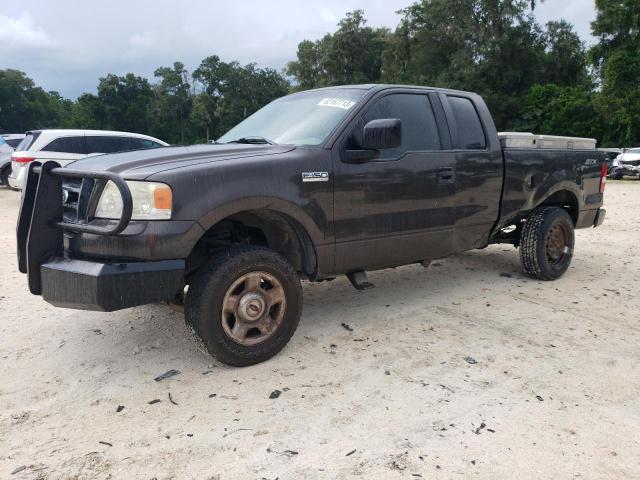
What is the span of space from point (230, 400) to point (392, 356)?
3.90 feet

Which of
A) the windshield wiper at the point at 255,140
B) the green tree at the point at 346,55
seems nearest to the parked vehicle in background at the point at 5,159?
the windshield wiper at the point at 255,140

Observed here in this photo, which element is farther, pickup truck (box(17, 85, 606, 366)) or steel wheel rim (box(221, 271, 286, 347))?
steel wheel rim (box(221, 271, 286, 347))

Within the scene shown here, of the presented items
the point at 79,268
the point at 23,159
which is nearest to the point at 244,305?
the point at 79,268

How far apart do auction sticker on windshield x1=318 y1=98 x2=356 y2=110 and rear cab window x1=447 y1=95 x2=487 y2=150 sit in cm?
120

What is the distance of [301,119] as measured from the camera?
4.15 meters

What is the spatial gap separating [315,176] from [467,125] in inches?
76.0

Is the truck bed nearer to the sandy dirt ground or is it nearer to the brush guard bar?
the sandy dirt ground

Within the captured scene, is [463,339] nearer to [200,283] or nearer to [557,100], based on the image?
[200,283]

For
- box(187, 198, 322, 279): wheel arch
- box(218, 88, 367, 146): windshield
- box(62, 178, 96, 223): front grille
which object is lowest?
box(187, 198, 322, 279): wheel arch

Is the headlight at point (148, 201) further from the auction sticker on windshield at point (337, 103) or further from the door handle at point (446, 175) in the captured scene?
the door handle at point (446, 175)

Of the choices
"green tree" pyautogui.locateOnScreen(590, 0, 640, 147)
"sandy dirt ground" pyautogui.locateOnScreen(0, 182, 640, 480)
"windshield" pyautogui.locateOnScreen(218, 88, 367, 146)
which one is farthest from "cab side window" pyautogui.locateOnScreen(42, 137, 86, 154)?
"green tree" pyautogui.locateOnScreen(590, 0, 640, 147)

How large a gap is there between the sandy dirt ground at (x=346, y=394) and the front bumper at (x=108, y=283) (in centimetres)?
59

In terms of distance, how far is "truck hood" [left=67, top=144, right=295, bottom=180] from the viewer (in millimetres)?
3154

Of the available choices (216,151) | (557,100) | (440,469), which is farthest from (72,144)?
(557,100)
